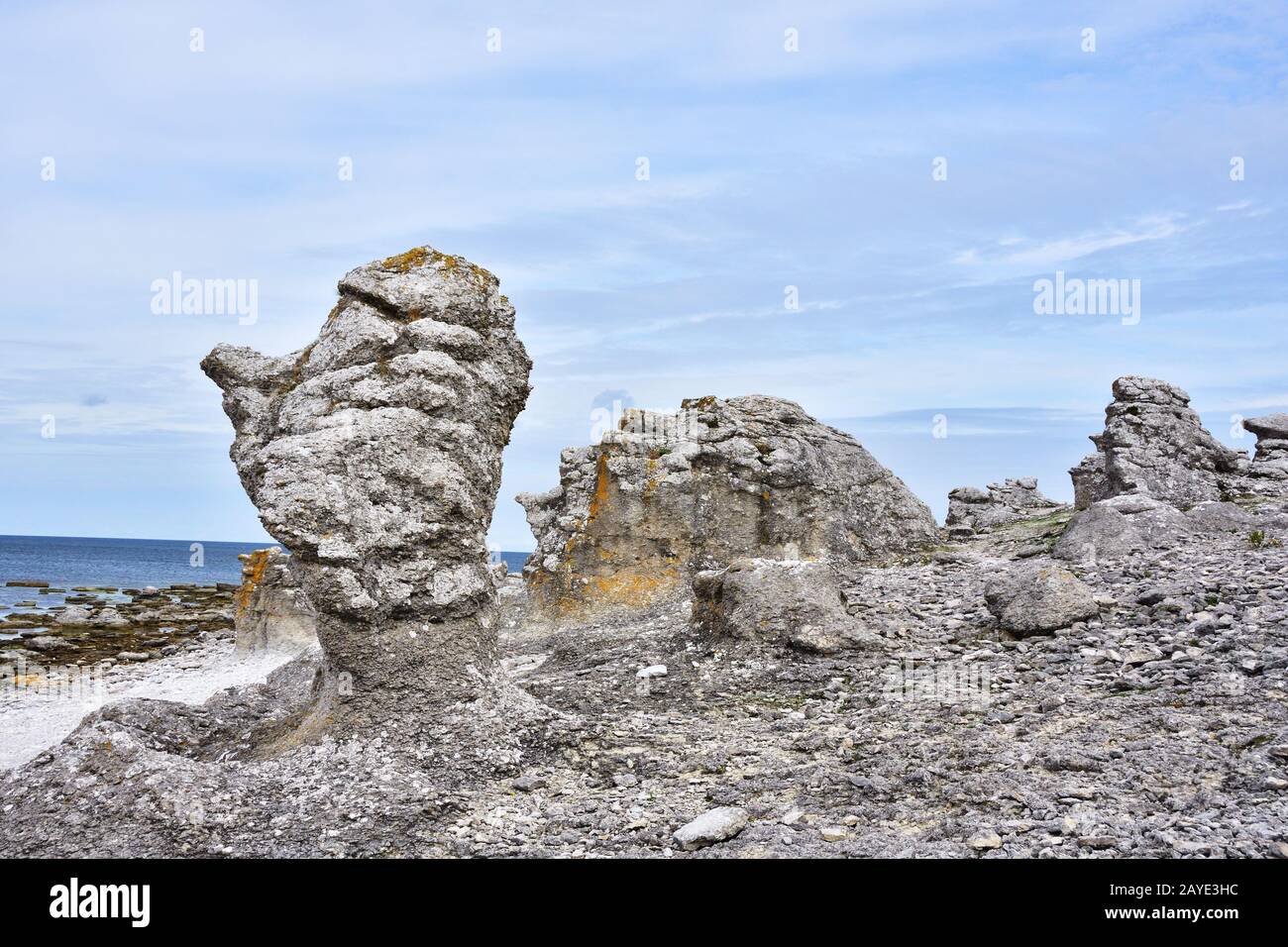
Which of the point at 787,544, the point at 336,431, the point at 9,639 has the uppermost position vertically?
the point at 336,431

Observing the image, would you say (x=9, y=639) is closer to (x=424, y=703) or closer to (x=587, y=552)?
(x=587, y=552)

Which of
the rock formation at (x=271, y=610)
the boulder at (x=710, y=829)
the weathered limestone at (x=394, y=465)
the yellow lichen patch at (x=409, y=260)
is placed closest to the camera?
the boulder at (x=710, y=829)

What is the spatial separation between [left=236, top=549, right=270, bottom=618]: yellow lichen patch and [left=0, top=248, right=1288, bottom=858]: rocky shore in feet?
31.3

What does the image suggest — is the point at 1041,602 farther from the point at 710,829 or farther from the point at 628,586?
the point at 628,586

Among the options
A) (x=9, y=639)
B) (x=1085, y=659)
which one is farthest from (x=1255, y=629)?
(x=9, y=639)

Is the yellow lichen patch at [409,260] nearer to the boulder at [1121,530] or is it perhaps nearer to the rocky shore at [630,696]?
the rocky shore at [630,696]

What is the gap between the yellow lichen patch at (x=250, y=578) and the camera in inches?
931

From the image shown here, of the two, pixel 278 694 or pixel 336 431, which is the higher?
pixel 336 431

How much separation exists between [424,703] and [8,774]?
3.79 meters

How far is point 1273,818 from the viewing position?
6711 mm

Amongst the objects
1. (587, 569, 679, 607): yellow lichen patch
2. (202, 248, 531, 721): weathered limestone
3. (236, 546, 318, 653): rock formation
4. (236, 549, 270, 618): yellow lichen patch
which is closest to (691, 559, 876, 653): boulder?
(587, 569, 679, 607): yellow lichen patch

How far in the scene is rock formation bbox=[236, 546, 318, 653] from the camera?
23.4 meters

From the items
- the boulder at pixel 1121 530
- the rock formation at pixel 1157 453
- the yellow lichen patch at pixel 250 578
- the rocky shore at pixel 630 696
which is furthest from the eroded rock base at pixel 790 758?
the yellow lichen patch at pixel 250 578

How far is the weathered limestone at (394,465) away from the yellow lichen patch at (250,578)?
1284 cm
